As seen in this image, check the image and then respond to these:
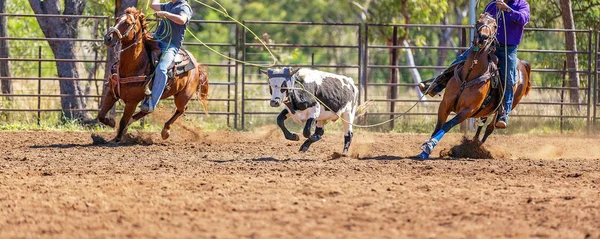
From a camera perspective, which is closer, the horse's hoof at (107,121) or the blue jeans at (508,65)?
the blue jeans at (508,65)

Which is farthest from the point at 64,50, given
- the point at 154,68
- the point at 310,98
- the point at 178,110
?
the point at 310,98

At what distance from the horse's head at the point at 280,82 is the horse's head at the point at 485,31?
220 cm

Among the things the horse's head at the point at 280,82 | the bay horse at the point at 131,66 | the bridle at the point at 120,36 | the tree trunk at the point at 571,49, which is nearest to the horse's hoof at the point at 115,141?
the bay horse at the point at 131,66

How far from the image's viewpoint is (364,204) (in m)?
7.50

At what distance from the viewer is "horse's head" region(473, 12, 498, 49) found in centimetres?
1074

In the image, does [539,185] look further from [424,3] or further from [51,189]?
[424,3]

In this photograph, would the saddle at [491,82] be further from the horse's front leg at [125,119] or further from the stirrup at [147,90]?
the horse's front leg at [125,119]

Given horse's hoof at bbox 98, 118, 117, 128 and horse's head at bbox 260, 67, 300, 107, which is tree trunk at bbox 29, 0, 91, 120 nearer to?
horse's hoof at bbox 98, 118, 117, 128

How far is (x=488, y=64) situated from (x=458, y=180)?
8.07 feet

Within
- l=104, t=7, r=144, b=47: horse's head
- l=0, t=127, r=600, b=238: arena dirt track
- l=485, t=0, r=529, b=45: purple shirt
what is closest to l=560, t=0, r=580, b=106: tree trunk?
l=0, t=127, r=600, b=238: arena dirt track

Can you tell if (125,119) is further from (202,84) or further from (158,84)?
(202,84)

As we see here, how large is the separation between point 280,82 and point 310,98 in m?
0.55

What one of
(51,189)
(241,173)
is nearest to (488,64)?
(241,173)

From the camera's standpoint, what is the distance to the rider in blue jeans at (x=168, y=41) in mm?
11945
